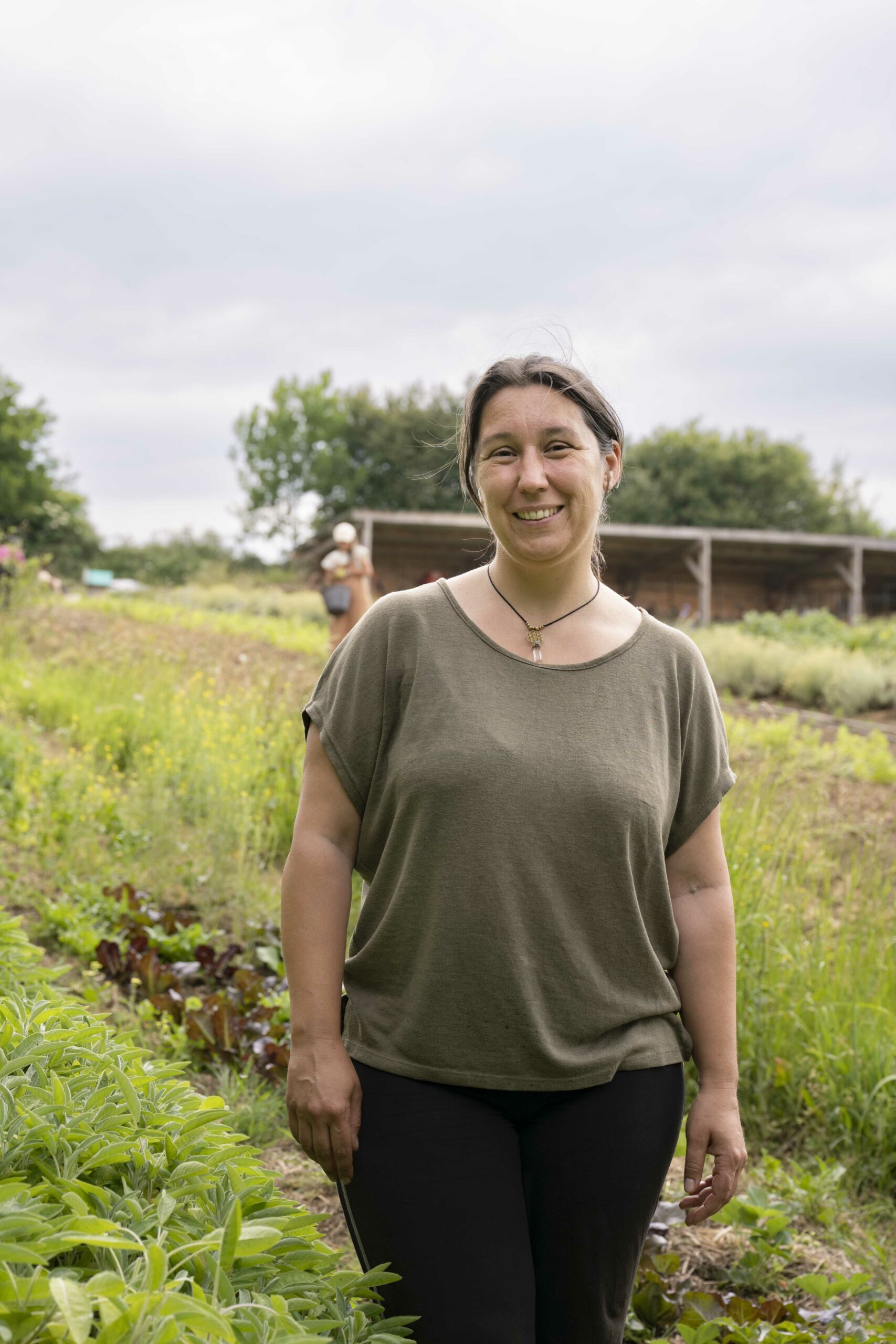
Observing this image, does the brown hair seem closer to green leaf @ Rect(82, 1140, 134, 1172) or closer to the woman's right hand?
the woman's right hand

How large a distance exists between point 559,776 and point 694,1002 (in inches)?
19.7

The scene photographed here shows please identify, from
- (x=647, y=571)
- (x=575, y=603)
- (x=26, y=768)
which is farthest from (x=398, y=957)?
(x=647, y=571)

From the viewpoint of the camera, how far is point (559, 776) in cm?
163

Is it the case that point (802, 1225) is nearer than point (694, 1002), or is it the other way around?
point (694, 1002)

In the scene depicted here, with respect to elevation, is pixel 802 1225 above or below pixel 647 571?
below

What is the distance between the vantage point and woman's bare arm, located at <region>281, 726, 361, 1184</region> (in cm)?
163

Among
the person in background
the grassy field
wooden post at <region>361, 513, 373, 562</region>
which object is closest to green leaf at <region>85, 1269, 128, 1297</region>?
the grassy field

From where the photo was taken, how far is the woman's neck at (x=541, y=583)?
1.82 metres

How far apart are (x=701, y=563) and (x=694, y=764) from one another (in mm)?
23341

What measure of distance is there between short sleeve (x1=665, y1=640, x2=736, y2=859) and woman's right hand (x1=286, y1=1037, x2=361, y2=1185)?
0.65m

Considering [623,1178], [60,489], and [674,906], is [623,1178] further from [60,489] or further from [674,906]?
[60,489]

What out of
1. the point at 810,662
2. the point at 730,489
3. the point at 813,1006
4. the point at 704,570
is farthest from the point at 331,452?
the point at 813,1006

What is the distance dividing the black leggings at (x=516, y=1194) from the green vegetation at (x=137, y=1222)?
0.11 metres

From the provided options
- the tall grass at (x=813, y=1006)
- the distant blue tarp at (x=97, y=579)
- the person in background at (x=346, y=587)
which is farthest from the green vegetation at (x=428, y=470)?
the tall grass at (x=813, y=1006)
